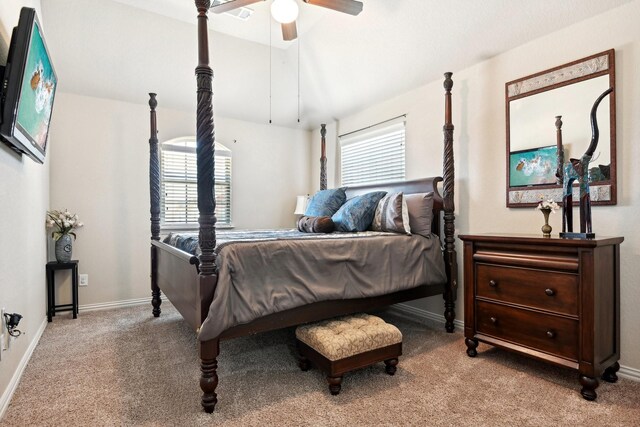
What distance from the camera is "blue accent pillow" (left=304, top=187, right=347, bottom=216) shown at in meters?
3.59

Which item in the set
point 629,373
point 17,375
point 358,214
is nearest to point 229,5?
point 358,214

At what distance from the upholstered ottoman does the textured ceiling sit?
2378 mm

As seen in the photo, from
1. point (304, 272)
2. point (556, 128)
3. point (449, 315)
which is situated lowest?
point (449, 315)

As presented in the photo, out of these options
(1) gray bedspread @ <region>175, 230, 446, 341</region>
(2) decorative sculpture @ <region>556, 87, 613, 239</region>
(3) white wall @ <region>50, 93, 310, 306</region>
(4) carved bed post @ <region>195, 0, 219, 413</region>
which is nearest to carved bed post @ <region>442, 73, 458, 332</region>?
(1) gray bedspread @ <region>175, 230, 446, 341</region>

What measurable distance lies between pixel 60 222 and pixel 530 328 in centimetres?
411

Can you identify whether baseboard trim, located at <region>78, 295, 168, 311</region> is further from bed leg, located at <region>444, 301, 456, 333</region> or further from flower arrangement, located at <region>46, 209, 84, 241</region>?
bed leg, located at <region>444, 301, 456, 333</region>

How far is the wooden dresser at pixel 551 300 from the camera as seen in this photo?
1.92 metres

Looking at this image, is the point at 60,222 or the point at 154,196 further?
the point at 154,196

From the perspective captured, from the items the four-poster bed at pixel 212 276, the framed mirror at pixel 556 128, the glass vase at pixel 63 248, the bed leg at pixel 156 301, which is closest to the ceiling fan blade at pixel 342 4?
the four-poster bed at pixel 212 276

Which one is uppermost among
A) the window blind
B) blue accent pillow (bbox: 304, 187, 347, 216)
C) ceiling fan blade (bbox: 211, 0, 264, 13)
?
ceiling fan blade (bbox: 211, 0, 264, 13)

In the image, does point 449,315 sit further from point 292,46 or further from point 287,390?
point 292,46

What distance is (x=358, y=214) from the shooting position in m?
3.11

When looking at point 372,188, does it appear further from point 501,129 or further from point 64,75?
point 64,75

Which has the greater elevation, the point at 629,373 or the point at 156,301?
the point at 156,301
